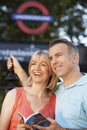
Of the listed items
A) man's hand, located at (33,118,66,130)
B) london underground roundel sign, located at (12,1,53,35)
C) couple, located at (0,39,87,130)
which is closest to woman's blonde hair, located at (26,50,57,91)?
couple, located at (0,39,87,130)

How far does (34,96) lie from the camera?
3545 mm

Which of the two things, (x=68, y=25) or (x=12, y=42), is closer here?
(x=12, y=42)

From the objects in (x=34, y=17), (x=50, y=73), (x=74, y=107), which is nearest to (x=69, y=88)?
(x=74, y=107)

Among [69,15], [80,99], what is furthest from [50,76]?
[69,15]

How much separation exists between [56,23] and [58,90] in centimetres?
1699

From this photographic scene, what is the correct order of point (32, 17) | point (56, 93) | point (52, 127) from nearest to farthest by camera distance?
point (52, 127), point (56, 93), point (32, 17)

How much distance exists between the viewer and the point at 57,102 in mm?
3404

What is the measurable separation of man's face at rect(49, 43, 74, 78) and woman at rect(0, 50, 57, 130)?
0.46 feet

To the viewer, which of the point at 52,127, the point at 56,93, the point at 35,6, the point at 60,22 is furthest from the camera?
the point at 60,22

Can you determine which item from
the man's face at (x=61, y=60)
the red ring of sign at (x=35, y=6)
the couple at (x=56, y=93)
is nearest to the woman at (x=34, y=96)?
the couple at (x=56, y=93)

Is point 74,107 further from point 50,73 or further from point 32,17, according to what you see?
point 32,17

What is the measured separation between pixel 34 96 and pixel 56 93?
168 millimetres

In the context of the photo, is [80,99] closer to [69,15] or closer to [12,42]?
[12,42]

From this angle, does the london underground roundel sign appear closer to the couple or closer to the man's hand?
the couple
